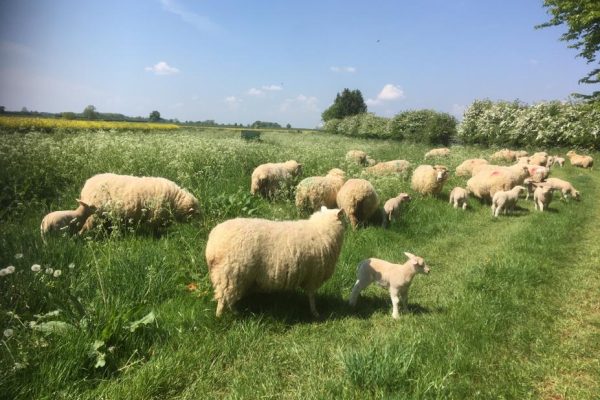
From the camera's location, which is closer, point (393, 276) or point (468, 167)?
point (393, 276)

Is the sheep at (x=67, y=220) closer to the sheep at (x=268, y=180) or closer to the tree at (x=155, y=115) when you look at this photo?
the sheep at (x=268, y=180)

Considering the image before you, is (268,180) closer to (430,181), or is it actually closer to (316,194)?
(316,194)

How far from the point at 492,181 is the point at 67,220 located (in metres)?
12.5

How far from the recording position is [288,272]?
4930 millimetres

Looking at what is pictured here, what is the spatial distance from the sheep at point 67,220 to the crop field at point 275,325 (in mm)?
189

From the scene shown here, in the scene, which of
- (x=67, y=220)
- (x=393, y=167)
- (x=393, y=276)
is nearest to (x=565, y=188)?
(x=393, y=167)

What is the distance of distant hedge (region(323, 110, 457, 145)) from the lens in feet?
128

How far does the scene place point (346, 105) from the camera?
92.1 metres

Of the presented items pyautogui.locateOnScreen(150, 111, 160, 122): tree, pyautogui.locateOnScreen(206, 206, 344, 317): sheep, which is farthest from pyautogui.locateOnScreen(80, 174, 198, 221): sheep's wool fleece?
pyautogui.locateOnScreen(150, 111, 160, 122): tree

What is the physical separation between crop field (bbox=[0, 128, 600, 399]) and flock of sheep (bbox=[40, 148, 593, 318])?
0.41m

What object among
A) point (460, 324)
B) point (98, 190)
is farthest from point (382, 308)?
point (98, 190)

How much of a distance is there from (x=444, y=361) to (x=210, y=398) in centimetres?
230

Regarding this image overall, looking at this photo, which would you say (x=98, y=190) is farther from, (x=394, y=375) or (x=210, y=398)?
(x=394, y=375)

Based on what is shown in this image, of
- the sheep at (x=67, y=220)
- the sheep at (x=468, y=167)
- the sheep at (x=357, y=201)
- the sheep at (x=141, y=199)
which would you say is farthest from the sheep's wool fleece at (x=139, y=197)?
the sheep at (x=468, y=167)
